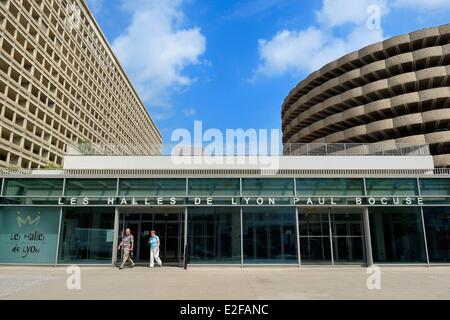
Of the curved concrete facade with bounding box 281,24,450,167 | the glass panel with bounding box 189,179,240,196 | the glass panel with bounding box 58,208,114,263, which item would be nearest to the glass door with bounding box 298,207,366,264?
the glass panel with bounding box 189,179,240,196

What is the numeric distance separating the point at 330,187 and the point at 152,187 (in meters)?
8.59

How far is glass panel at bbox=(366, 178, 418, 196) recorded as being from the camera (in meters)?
17.9

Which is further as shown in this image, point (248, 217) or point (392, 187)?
point (392, 187)

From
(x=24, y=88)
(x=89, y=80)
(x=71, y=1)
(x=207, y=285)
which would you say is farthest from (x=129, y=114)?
(x=207, y=285)

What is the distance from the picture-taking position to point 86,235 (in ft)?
57.9

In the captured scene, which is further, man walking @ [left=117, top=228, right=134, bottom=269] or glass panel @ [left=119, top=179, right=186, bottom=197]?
glass panel @ [left=119, top=179, right=186, bottom=197]

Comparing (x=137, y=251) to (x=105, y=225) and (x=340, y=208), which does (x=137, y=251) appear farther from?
(x=340, y=208)

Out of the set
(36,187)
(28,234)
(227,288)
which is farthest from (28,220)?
(227,288)

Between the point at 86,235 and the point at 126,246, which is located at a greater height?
the point at 86,235

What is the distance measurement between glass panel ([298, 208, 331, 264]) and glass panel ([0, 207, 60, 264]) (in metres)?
11.6

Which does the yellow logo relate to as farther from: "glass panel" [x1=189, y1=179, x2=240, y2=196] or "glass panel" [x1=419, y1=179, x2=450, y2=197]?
"glass panel" [x1=419, y1=179, x2=450, y2=197]

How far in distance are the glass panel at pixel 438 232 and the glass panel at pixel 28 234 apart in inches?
687

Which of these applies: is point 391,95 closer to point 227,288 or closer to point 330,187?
point 330,187

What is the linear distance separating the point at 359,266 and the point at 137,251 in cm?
1072
